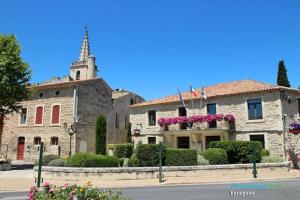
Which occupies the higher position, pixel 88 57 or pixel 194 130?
pixel 88 57

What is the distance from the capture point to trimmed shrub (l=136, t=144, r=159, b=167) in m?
17.6

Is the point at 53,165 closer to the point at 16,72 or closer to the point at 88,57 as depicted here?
the point at 16,72

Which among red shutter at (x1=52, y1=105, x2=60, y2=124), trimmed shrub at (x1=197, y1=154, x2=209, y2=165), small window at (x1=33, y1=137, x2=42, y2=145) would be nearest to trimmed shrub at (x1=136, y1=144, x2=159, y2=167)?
trimmed shrub at (x1=197, y1=154, x2=209, y2=165)

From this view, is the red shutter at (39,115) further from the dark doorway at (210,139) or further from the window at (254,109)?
the window at (254,109)

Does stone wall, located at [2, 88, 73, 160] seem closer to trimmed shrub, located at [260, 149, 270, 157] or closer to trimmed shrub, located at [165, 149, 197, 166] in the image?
trimmed shrub, located at [165, 149, 197, 166]

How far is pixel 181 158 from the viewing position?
58.0 ft

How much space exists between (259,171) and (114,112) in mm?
19869

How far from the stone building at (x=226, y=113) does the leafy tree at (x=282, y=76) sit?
600 cm

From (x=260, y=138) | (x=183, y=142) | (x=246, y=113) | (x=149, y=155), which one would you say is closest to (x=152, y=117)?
(x=183, y=142)

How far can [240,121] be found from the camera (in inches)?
945

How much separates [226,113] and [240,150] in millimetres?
6070

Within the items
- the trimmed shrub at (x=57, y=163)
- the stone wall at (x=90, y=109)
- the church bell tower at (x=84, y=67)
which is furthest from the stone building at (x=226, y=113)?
the church bell tower at (x=84, y=67)

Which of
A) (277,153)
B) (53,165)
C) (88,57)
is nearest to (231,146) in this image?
(277,153)

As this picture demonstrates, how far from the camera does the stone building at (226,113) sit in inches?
876
